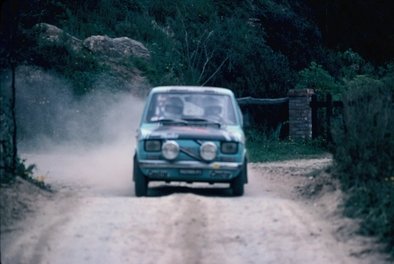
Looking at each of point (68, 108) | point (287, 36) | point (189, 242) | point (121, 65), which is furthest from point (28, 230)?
point (287, 36)

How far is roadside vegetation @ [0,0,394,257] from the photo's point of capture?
1261cm

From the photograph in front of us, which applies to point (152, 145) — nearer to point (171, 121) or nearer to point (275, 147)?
point (171, 121)

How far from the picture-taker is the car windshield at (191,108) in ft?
47.2

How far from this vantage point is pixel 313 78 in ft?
95.9

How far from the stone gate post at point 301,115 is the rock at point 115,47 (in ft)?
26.1

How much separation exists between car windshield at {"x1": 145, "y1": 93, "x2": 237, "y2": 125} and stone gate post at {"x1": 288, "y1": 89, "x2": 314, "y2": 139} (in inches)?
379

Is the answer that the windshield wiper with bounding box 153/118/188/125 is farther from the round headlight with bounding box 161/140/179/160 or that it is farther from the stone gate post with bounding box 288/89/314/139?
the stone gate post with bounding box 288/89/314/139

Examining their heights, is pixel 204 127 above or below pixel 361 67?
above

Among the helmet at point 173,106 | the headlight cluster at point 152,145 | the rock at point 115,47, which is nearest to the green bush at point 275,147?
the helmet at point 173,106

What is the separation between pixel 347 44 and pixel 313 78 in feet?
33.2

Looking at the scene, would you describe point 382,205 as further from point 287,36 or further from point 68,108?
point 287,36

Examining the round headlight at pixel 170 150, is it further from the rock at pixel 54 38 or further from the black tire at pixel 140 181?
the rock at pixel 54 38

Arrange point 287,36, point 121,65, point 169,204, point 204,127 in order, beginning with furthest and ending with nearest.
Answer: point 287,36
point 121,65
point 204,127
point 169,204

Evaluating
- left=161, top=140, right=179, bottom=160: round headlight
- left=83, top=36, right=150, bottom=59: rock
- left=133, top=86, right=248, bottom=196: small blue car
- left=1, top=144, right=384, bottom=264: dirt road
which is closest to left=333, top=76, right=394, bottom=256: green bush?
left=1, top=144, right=384, bottom=264: dirt road
